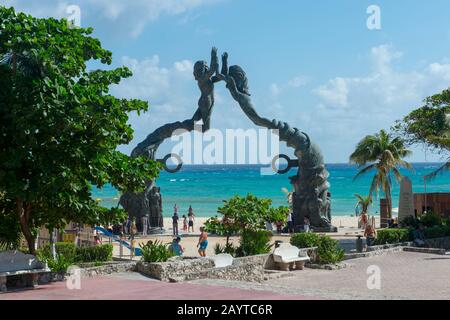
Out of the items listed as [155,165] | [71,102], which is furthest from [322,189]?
[71,102]

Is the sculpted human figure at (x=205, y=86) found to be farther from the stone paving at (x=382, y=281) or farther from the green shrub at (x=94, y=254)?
the green shrub at (x=94, y=254)

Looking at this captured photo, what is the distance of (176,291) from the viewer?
13.0m

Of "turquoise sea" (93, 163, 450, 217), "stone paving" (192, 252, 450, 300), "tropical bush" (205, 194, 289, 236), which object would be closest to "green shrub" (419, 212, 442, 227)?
"stone paving" (192, 252, 450, 300)

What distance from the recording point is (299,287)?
637 inches

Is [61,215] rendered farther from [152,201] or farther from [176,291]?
[152,201]

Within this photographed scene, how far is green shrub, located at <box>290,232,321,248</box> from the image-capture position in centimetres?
2097

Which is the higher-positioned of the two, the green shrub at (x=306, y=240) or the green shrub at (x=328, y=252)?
the green shrub at (x=306, y=240)

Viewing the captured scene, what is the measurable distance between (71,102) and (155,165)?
124 inches

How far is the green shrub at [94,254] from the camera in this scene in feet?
60.8

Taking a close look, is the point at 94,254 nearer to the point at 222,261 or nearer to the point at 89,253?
the point at 89,253

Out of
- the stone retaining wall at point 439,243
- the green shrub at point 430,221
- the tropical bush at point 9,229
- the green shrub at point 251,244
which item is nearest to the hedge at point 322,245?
the green shrub at point 251,244

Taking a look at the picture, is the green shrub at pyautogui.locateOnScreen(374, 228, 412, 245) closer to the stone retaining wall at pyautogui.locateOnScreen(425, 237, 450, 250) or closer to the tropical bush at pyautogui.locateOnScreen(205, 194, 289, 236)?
the stone retaining wall at pyautogui.locateOnScreen(425, 237, 450, 250)

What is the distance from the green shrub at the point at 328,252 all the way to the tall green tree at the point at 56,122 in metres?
7.97

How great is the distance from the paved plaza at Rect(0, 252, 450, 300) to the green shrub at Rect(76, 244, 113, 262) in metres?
3.50
